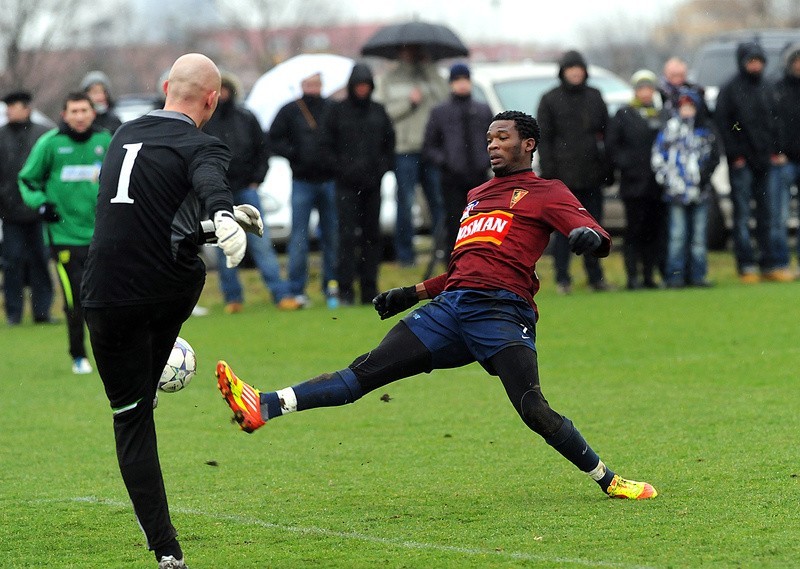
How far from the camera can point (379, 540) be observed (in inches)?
242

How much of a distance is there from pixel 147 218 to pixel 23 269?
11734mm

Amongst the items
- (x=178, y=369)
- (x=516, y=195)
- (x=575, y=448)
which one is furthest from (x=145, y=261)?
(x=575, y=448)

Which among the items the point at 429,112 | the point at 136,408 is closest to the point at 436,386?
the point at 136,408

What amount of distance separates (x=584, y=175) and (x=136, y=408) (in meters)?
10.9

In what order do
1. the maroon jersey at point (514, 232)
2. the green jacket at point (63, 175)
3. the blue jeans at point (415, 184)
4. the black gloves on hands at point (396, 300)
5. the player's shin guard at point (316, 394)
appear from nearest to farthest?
1. the player's shin guard at point (316, 394)
2. the maroon jersey at point (514, 232)
3. the black gloves on hands at point (396, 300)
4. the green jacket at point (63, 175)
5. the blue jeans at point (415, 184)

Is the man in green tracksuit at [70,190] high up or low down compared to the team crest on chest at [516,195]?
down

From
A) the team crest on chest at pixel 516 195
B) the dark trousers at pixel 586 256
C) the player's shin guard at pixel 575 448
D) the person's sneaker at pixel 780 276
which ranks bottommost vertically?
the person's sneaker at pixel 780 276

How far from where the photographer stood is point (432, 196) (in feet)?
57.8

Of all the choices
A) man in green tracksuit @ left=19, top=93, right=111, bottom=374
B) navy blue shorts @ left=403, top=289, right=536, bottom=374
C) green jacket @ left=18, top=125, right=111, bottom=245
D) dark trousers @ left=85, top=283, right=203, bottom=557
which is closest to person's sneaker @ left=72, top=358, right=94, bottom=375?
man in green tracksuit @ left=19, top=93, right=111, bottom=374

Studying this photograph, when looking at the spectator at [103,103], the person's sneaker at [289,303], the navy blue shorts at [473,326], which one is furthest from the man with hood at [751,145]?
the navy blue shorts at [473,326]

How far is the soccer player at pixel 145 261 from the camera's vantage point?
560 centimetres

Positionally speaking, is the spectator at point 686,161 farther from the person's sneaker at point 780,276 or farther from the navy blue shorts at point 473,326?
the navy blue shorts at point 473,326

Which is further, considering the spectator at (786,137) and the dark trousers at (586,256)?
the spectator at (786,137)

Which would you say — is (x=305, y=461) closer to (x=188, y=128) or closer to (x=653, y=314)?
(x=188, y=128)
